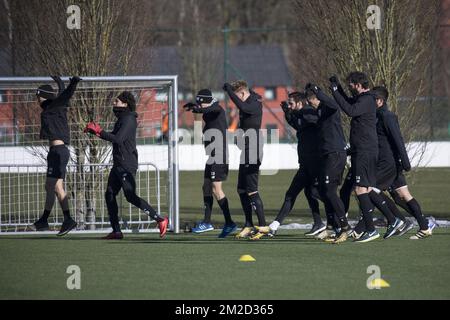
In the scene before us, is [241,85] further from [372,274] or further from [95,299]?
[95,299]

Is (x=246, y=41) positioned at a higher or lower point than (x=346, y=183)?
higher

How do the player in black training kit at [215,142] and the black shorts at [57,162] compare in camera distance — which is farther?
the player in black training kit at [215,142]

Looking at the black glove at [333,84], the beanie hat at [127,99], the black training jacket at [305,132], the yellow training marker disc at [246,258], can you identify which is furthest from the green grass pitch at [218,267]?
the black glove at [333,84]

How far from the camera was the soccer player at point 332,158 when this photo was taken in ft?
42.3

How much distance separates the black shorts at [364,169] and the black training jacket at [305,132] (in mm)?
1113

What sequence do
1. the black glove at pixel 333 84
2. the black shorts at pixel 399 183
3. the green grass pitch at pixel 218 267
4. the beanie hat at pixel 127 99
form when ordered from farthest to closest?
the black shorts at pixel 399 183 → the beanie hat at pixel 127 99 → the black glove at pixel 333 84 → the green grass pitch at pixel 218 267

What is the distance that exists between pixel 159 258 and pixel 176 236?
3.00m

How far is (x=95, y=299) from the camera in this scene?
852 cm

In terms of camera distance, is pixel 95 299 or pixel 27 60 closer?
pixel 95 299

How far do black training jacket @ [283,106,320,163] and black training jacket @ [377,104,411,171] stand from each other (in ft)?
2.94

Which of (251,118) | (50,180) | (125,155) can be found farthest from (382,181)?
(50,180)

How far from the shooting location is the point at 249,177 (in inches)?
538

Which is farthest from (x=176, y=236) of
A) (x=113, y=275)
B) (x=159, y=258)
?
(x=113, y=275)

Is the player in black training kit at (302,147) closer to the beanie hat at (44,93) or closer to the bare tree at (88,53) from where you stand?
the beanie hat at (44,93)
